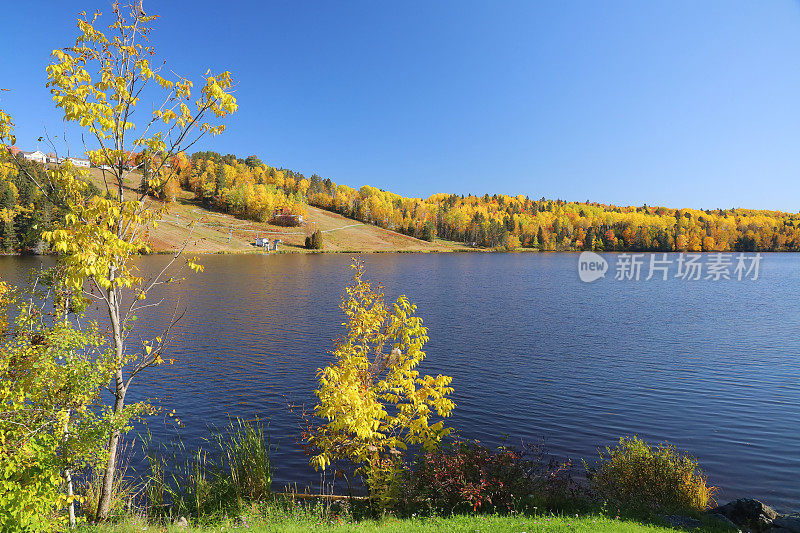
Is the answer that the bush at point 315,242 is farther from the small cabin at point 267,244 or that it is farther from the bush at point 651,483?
the bush at point 651,483

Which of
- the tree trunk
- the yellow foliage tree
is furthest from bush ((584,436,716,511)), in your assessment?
the tree trunk

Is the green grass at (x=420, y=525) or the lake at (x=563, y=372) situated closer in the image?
the green grass at (x=420, y=525)

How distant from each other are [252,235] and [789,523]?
524ft

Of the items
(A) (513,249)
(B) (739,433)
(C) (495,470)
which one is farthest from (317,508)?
(A) (513,249)

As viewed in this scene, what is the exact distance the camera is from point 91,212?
8180 mm

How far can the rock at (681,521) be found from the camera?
34.6 feet

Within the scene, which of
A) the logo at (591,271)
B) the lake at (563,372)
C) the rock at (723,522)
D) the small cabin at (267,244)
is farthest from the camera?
the small cabin at (267,244)

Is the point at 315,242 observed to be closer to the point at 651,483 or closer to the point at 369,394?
the point at 369,394

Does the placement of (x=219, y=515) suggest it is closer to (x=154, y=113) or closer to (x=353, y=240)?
(x=154, y=113)

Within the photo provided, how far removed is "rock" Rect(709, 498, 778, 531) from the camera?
431 inches

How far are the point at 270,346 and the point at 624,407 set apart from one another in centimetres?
2230

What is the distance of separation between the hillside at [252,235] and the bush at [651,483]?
127 metres

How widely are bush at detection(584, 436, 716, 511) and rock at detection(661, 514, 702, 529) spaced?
733 mm

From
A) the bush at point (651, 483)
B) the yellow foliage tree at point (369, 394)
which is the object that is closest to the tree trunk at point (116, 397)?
the yellow foliage tree at point (369, 394)
